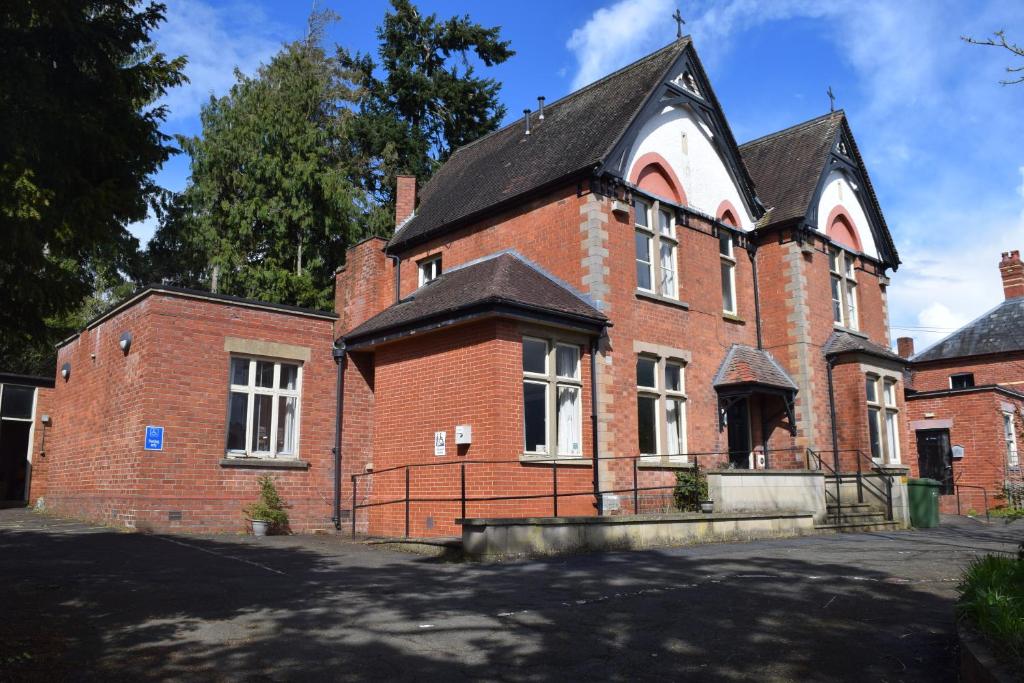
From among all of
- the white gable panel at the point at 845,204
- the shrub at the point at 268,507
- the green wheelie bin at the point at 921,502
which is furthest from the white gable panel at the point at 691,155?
the shrub at the point at 268,507

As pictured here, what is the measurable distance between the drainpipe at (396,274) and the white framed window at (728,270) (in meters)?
7.95

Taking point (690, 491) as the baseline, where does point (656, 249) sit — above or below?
above

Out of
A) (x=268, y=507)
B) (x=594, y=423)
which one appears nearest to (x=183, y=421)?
(x=268, y=507)

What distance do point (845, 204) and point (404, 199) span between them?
12.4 metres

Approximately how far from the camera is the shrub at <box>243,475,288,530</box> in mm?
15594

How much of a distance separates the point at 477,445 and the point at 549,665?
329 inches

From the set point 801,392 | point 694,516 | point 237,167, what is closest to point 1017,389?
point 801,392

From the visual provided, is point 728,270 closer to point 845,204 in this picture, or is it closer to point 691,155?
point 691,155

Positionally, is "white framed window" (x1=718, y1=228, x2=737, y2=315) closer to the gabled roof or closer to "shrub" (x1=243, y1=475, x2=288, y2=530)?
the gabled roof

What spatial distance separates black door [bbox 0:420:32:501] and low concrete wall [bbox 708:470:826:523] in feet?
70.5

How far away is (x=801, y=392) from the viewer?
19.8 m

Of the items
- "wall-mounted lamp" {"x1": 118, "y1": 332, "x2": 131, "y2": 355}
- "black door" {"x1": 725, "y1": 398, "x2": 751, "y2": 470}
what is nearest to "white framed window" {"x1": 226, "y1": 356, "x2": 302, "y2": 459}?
"wall-mounted lamp" {"x1": 118, "y1": 332, "x2": 131, "y2": 355}

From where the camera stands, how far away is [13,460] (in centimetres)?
2658

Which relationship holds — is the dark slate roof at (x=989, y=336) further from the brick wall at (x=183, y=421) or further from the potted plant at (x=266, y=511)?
the potted plant at (x=266, y=511)
